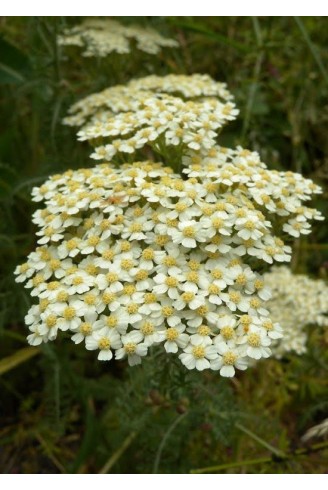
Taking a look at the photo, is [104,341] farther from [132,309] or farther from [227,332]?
[227,332]

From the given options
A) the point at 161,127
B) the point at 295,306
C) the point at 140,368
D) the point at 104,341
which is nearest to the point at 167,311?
the point at 104,341

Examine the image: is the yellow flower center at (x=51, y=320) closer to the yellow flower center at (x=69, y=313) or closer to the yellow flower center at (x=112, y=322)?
the yellow flower center at (x=69, y=313)

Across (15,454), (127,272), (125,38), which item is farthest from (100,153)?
(15,454)

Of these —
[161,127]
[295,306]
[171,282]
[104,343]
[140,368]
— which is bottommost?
[140,368]

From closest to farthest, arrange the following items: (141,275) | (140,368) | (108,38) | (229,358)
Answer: (229,358)
(141,275)
(140,368)
(108,38)

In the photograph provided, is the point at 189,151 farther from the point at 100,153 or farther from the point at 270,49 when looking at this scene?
the point at 270,49

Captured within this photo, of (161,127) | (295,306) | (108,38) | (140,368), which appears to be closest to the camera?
(161,127)

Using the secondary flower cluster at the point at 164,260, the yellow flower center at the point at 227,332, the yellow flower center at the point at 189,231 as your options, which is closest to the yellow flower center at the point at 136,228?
the secondary flower cluster at the point at 164,260

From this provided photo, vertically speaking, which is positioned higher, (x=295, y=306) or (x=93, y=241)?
(x=93, y=241)
